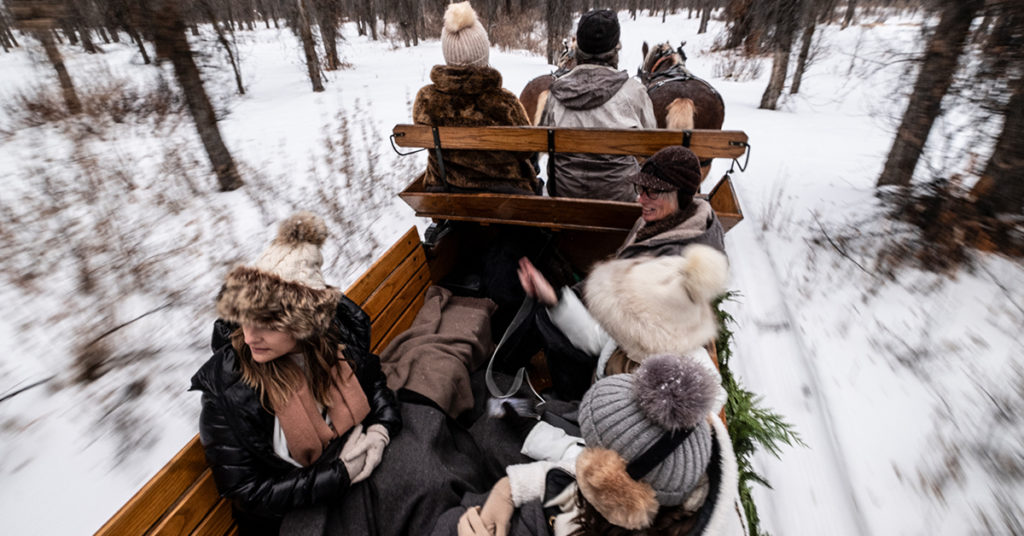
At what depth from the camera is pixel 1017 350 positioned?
2711mm

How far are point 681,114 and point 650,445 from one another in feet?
16.0

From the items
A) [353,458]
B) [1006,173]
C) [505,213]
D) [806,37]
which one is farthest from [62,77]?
[806,37]

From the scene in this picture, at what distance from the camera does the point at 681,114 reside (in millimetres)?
5020

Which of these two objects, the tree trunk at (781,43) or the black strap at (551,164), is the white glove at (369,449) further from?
the tree trunk at (781,43)

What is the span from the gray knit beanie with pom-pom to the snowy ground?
1448 mm

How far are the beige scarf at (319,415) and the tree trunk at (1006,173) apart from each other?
5.15 m

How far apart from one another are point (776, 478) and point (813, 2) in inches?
350

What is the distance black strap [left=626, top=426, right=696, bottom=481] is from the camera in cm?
104

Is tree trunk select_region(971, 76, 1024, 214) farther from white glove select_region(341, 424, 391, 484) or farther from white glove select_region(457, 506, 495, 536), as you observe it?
white glove select_region(341, 424, 391, 484)

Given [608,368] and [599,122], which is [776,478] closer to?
[608,368]

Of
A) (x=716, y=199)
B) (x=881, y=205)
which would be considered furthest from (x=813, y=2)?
(x=716, y=199)

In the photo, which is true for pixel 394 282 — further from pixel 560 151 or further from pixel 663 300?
pixel 663 300

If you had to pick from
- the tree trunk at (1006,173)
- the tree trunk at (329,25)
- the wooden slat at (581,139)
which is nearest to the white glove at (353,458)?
the wooden slat at (581,139)

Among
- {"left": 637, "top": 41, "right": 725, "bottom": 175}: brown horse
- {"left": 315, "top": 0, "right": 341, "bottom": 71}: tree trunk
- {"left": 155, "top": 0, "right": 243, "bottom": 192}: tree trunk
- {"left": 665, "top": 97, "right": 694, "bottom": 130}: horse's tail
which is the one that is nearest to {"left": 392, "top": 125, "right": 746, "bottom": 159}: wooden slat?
{"left": 665, "top": 97, "right": 694, "bottom": 130}: horse's tail
